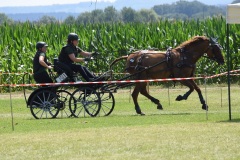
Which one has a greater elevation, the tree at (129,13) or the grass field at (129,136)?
the grass field at (129,136)

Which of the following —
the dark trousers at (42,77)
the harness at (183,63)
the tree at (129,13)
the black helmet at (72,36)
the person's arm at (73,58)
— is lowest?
the tree at (129,13)

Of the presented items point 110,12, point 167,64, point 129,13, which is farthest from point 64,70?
point 129,13

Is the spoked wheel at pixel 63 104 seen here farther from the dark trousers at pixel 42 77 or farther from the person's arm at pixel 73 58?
the person's arm at pixel 73 58

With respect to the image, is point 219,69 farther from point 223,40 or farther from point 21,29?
point 21,29

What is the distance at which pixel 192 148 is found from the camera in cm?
1557

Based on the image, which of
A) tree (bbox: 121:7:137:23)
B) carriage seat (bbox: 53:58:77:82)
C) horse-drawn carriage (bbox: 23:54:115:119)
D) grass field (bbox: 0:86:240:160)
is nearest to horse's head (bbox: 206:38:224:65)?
grass field (bbox: 0:86:240:160)

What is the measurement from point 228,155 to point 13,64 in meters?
24.3

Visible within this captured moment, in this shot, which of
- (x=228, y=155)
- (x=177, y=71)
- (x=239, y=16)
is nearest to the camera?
(x=228, y=155)

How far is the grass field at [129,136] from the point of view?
1530 centimetres

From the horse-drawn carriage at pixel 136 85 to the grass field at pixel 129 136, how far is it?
0.52 meters

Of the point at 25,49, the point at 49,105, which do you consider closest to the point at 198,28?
the point at 25,49

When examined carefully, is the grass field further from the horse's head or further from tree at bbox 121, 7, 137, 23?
tree at bbox 121, 7, 137, 23

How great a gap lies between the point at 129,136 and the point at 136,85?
7.84m

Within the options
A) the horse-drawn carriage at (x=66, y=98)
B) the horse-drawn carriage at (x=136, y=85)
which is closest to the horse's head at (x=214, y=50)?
the horse-drawn carriage at (x=136, y=85)
